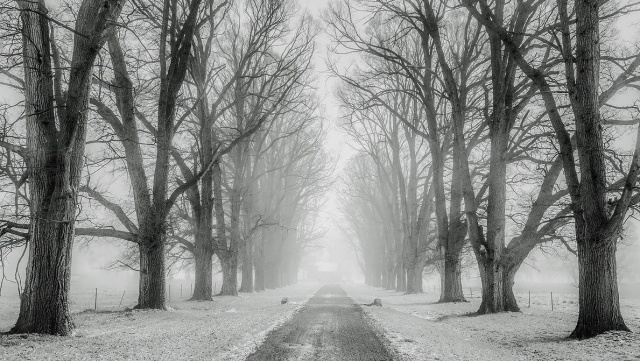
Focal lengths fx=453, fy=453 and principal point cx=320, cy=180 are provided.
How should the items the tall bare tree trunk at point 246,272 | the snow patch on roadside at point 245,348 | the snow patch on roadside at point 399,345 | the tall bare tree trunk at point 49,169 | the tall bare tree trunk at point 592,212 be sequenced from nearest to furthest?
1. the snow patch on roadside at point 245,348
2. the snow patch on roadside at point 399,345
3. the tall bare tree trunk at point 49,169
4. the tall bare tree trunk at point 592,212
5. the tall bare tree trunk at point 246,272

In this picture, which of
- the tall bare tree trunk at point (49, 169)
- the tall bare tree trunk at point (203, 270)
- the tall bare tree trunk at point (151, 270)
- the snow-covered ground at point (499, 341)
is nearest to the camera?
the snow-covered ground at point (499, 341)

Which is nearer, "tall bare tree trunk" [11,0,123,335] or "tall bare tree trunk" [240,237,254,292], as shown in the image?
"tall bare tree trunk" [11,0,123,335]

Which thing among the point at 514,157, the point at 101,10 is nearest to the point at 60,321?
the point at 101,10

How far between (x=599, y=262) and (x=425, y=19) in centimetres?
855

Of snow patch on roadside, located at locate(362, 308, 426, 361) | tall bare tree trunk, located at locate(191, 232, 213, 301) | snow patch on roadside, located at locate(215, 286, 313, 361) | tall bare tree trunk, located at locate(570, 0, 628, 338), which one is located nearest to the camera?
snow patch on roadside, located at locate(215, 286, 313, 361)

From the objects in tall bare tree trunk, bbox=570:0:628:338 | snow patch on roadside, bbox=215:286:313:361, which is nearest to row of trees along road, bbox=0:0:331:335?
snow patch on roadside, bbox=215:286:313:361

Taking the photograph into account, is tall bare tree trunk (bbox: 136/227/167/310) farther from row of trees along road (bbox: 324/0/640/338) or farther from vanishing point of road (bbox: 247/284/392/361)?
row of trees along road (bbox: 324/0/640/338)

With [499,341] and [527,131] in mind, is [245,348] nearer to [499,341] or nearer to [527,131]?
[499,341]

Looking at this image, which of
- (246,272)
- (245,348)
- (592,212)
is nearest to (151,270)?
(245,348)

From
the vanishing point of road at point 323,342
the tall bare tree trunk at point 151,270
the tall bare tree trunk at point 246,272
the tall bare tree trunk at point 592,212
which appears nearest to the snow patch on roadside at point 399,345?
the vanishing point of road at point 323,342

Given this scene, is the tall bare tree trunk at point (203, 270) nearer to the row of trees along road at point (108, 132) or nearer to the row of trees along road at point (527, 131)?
the row of trees along road at point (108, 132)

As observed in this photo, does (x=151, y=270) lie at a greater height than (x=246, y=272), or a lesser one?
greater

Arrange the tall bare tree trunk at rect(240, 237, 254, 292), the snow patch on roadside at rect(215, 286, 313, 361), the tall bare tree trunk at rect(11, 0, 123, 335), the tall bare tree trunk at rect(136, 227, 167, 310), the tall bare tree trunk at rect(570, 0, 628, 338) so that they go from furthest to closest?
the tall bare tree trunk at rect(240, 237, 254, 292) < the tall bare tree trunk at rect(136, 227, 167, 310) < the tall bare tree trunk at rect(570, 0, 628, 338) < the tall bare tree trunk at rect(11, 0, 123, 335) < the snow patch on roadside at rect(215, 286, 313, 361)

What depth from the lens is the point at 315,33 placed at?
1678cm
